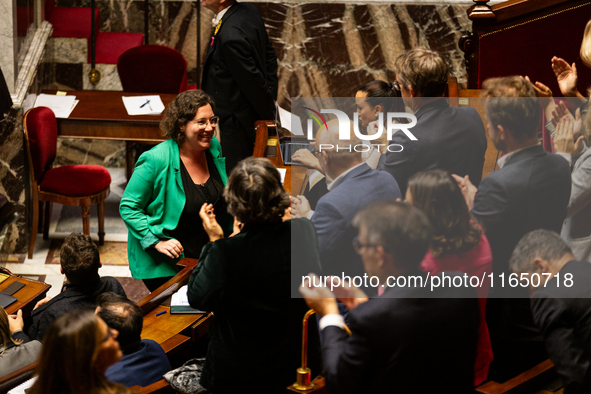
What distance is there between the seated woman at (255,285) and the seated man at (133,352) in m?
0.34

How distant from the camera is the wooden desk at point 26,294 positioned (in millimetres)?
3026

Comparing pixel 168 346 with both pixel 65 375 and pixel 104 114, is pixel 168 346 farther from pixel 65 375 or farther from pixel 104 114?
pixel 104 114

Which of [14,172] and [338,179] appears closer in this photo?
[338,179]

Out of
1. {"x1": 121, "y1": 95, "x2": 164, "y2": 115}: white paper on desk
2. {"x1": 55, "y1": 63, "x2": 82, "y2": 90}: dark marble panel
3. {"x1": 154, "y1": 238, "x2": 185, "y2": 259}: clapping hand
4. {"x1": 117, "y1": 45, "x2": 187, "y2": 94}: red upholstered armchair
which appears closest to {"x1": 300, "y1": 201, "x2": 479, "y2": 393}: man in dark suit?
{"x1": 154, "y1": 238, "x2": 185, "y2": 259}: clapping hand

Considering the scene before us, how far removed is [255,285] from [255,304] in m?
0.06

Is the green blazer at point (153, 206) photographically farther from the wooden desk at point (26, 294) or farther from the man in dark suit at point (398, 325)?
the man in dark suit at point (398, 325)

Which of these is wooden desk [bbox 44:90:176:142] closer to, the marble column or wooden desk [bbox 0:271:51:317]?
the marble column

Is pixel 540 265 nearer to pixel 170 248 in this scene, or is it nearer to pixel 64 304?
pixel 170 248

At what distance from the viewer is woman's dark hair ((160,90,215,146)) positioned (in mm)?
3095

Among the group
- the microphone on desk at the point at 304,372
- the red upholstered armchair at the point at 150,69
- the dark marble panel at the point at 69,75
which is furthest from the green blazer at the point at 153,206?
the dark marble panel at the point at 69,75

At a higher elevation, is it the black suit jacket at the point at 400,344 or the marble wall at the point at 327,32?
the marble wall at the point at 327,32

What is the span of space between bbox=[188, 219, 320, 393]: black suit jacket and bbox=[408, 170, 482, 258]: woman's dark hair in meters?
0.36

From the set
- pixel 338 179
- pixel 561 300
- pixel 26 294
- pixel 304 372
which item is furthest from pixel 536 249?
pixel 26 294

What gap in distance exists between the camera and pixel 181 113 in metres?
3.09
